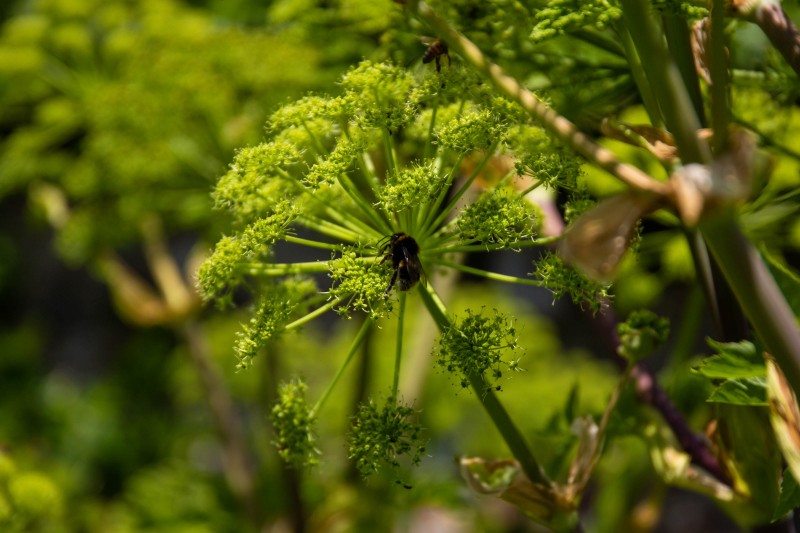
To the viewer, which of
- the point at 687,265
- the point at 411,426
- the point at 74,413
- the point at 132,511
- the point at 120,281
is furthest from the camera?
the point at 74,413

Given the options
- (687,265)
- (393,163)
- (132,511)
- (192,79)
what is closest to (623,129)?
(393,163)

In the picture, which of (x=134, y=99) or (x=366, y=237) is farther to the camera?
(x=134, y=99)

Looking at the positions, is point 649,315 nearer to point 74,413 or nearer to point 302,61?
point 302,61

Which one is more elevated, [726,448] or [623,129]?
[623,129]

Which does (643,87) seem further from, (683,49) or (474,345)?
(474,345)

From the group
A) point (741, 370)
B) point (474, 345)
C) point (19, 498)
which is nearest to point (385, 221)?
point (474, 345)

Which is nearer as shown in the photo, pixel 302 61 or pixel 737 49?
pixel 737 49

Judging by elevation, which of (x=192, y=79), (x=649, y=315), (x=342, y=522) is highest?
(x=649, y=315)

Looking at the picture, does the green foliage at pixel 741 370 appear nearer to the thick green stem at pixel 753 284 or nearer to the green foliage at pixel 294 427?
the thick green stem at pixel 753 284
